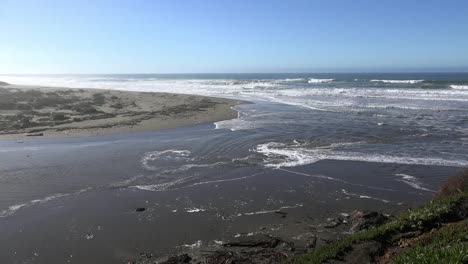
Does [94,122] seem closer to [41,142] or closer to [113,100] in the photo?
[41,142]

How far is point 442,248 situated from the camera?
5.80 m

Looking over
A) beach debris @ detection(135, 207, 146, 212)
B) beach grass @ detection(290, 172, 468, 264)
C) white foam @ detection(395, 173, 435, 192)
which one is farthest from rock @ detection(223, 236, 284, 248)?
white foam @ detection(395, 173, 435, 192)

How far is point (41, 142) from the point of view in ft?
61.8

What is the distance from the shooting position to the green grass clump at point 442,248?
536 centimetres

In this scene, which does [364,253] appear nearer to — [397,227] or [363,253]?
[363,253]

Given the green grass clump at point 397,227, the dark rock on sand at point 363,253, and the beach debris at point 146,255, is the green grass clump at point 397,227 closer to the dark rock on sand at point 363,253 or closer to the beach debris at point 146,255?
the dark rock on sand at point 363,253

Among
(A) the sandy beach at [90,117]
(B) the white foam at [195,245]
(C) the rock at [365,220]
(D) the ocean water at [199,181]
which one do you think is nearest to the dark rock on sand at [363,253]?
(C) the rock at [365,220]

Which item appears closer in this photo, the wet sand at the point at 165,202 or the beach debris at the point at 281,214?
the wet sand at the point at 165,202

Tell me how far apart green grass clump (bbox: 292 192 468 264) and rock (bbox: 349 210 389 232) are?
2.46ft

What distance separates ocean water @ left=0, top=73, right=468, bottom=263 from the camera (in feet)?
29.9

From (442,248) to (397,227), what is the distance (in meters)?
2.01

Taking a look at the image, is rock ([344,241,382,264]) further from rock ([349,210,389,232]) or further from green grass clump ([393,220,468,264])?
rock ([349,210,389,232])

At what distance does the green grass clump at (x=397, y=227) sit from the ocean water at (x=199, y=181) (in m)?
1.91

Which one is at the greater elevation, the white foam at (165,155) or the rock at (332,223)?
the white foam at (165,155)
